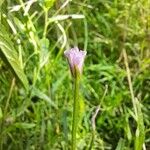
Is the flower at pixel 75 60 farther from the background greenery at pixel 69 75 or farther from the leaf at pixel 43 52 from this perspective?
the leaf at pixel 43 52

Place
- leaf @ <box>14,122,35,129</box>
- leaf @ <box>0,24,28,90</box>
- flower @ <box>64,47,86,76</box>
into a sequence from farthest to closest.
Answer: leaf @ <box>14,122,35,129</box> → leaf @ <box>0,24,28,90</box> → flower @ <box>64,47,86,76</box>

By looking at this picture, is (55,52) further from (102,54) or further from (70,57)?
(70,57)

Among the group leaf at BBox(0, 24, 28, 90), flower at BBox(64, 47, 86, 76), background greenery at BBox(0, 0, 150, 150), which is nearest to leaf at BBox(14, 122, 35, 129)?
background greenery at BBox(0, 0, 150, 150)

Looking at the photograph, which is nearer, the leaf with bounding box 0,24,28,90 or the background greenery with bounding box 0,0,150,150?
the leaf with bounding box 0,24,28,90

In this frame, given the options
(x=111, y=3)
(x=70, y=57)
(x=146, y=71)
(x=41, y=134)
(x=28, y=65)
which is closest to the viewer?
(x=70, y=57)

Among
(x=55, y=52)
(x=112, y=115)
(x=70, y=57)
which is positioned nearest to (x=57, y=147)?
(x=112, y=115)

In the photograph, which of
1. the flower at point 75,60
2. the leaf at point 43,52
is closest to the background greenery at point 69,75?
the leaf at point 43,52

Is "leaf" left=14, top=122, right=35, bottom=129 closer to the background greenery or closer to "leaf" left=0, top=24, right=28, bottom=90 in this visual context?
the background greenery

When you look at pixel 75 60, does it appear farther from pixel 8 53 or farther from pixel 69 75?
pixel 69 75
